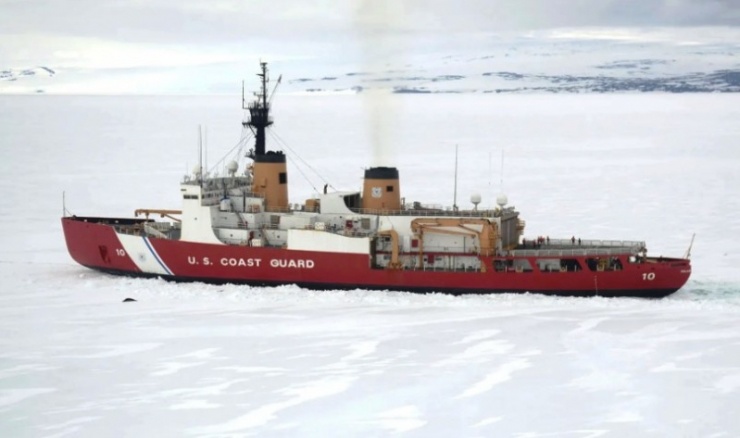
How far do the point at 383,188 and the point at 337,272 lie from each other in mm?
2637

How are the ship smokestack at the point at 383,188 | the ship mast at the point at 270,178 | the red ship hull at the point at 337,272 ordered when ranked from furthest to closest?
the ship mast at the point at 270,178
the ship smokestack at the point at 383,188
the red ship hull at the point at 337,272

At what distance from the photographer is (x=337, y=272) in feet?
81.1

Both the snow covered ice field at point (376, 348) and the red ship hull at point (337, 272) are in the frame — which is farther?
the red ship hull at point (337, 272)

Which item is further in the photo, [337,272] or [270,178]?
[270,178]

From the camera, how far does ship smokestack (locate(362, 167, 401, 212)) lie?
25844 millimetres

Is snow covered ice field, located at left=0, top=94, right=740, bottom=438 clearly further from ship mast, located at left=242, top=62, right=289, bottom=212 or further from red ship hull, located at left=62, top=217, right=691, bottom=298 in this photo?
ship mast, located at left=242, top=62, right=289, bottom=212

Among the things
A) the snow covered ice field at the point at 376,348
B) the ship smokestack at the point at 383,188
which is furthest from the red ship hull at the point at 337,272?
the ship smokestack at the point at 383,188

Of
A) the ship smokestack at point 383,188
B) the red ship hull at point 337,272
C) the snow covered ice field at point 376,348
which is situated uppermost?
the ship smokestack at point 383,188

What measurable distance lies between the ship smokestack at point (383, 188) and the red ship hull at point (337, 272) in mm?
1937

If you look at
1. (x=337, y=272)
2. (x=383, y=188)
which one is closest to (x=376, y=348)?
(x=337, y=272)

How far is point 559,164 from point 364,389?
37.1 metres

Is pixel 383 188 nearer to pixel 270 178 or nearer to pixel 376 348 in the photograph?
pixel 270 178

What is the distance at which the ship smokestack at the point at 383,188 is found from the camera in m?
25.8

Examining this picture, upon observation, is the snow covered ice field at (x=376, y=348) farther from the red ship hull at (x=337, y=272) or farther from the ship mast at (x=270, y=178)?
the ship mast at (x=270, y=178)
